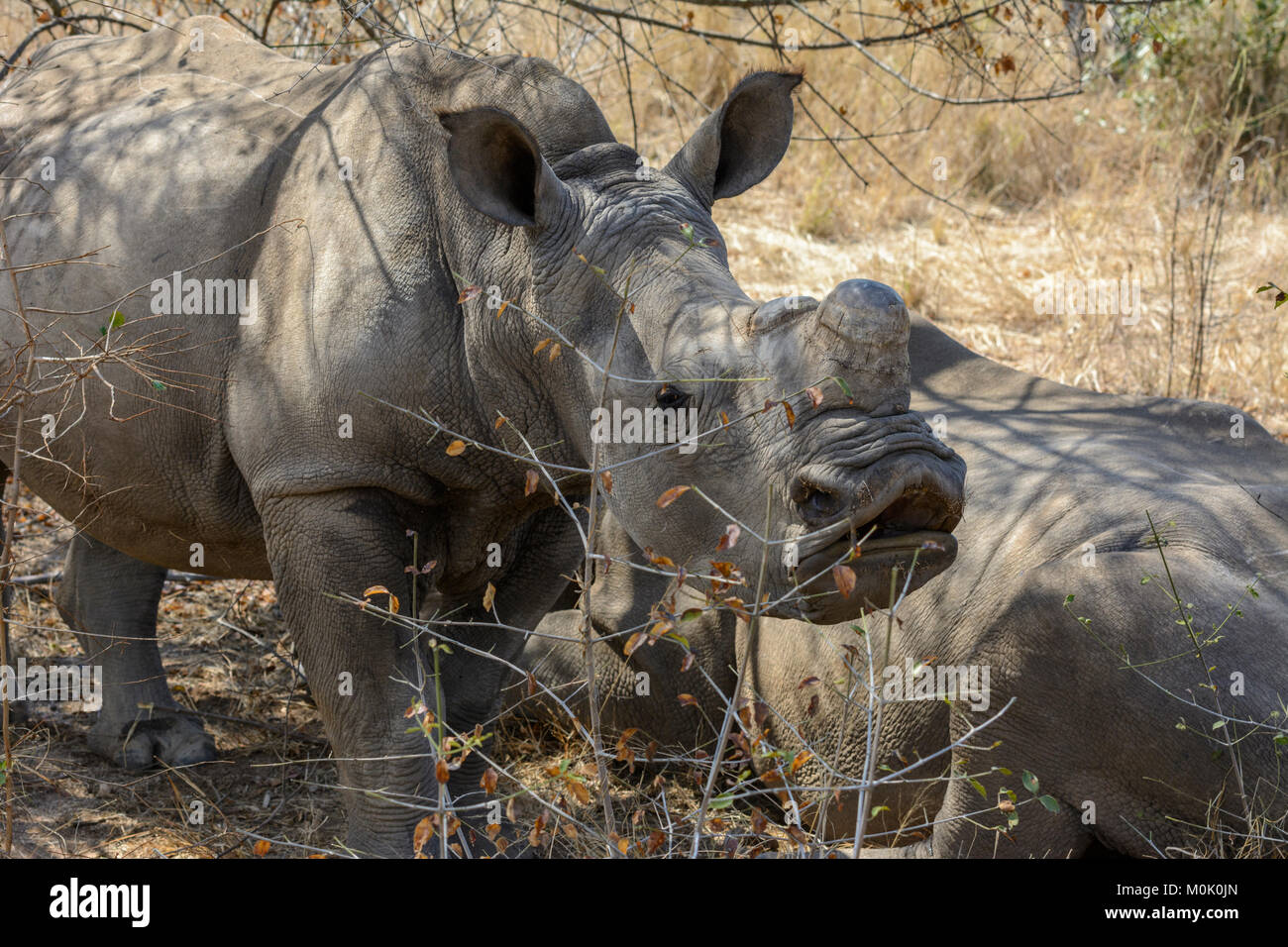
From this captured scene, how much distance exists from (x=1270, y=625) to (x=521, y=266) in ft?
7.10

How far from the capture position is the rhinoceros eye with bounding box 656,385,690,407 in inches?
135

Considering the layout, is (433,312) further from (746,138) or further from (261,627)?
(261,627)

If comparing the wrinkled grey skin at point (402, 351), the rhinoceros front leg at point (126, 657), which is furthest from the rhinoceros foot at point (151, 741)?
the wrinkled grey skin at point (402, 351)

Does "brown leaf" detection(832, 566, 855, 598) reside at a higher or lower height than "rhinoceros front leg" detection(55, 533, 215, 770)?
higher

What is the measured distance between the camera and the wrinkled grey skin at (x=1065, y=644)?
370cm

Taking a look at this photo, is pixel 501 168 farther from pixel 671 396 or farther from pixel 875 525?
pixel 875 525

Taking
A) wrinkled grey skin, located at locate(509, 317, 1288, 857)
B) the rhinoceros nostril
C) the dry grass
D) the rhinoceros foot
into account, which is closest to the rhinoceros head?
the rhinoceros nostril

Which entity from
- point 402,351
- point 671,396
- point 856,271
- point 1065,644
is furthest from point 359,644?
point 856,271

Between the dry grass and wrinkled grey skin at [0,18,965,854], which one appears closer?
wrinkled grey skin at [0,18,965,854]

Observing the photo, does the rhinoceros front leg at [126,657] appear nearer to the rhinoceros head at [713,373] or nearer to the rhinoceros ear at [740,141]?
the rhinoceros head at [713,373]

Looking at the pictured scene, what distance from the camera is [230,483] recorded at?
441cm

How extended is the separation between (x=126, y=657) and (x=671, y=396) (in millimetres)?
2938

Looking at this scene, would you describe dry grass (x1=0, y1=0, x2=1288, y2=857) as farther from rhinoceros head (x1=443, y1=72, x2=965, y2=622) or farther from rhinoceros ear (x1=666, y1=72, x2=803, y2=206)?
rhinoceros ear (x1=666, y1=72, x2=803, y2=206)

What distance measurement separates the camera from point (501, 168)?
374 cm
